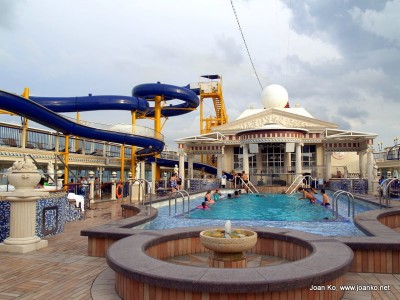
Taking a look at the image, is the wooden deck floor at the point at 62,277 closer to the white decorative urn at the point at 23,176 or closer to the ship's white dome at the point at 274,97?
the white decorative urn at the point at 23,176

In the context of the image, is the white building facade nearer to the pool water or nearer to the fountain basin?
the pool water

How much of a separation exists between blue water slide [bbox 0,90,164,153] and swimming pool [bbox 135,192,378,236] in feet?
18.2

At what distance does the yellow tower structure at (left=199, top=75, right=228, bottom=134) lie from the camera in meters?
36.9

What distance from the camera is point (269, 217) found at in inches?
500

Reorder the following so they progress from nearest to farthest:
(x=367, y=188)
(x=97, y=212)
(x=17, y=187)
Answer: (x=17, y=187), (x=97, y=212), (x=367, y=188)

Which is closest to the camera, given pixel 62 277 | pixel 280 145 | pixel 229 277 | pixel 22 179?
pixel 229 277

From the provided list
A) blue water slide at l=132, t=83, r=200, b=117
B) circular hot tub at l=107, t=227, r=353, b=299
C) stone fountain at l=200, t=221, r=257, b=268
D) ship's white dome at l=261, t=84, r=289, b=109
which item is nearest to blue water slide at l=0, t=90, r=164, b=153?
blue water slide at l=132, t=83, r=200, b=117

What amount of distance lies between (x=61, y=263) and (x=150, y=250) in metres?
1.62

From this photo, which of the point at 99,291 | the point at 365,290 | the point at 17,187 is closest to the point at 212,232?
the point at 99,291

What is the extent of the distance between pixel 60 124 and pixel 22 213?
12026 mm

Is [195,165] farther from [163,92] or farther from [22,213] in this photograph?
[22,213]

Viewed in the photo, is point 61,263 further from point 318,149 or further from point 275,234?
point 318,149

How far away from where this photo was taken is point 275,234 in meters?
6.14

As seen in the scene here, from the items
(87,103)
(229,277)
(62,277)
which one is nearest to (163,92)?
(87,103)
